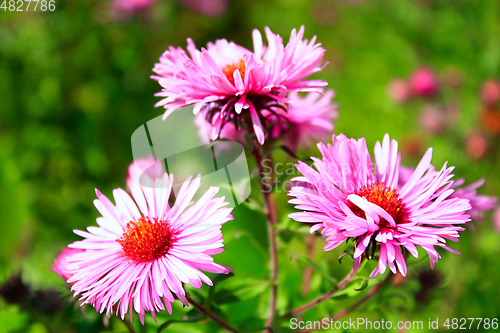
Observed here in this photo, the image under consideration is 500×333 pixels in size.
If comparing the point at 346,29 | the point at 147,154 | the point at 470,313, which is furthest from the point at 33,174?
the point at 346,29

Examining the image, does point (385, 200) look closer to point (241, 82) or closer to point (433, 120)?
point (241, 82)

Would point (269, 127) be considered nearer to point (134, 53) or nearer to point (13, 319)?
point (13, 319)

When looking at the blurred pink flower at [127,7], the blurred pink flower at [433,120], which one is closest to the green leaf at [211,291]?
the blurred pink flower at [433,120]

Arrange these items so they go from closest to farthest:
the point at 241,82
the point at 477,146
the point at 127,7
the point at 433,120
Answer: the point at 241,82 → the point at 477,146 → the point at 433,120 → the point at 127,7

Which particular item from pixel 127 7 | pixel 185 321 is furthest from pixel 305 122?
pixel 127 7

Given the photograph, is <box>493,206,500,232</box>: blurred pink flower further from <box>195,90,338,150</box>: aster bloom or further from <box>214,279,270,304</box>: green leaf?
<box>214,279,270,304</box>: green leaf

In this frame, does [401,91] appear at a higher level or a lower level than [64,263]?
higher
